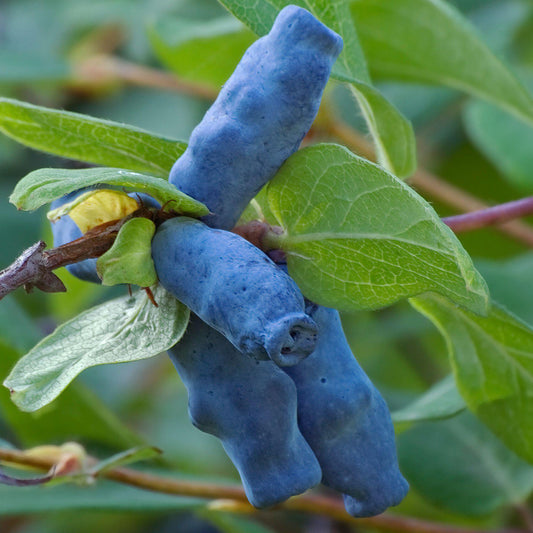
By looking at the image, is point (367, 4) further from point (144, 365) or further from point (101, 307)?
point (144, 365)

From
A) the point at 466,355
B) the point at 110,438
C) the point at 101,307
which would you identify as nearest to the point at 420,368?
the point at 110,438

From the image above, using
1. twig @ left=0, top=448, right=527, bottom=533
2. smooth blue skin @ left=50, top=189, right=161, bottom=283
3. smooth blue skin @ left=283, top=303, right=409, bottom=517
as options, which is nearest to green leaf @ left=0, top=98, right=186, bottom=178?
smooth blue skin @ left=50, top=189, right=161, bottom=283

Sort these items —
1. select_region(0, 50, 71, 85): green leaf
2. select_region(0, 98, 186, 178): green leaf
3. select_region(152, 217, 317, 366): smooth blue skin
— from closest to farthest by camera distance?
select_region(152, 217, 317, 366): smooth blue skin
select_region(0, 98, 186, 178): green leaf
select_region(0, 50, 71, 85): green leaf

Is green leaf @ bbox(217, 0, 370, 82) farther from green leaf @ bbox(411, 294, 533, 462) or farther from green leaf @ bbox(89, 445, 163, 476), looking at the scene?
green leaf @ bbox(89, 445, 163, 476)

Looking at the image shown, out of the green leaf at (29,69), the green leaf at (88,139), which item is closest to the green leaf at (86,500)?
the green leaf at (88,139)

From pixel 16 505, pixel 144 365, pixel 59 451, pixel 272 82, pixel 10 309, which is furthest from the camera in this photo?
pixel 144 365

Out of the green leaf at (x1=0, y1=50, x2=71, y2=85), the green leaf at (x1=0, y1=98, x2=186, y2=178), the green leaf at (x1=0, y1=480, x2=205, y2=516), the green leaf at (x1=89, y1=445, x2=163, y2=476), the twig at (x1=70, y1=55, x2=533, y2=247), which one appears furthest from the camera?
the green leaf at (x1=0, y1=50, x2=71, y2=85)

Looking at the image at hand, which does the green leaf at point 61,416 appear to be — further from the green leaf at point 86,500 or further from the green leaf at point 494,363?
the green leaf at point 494,363

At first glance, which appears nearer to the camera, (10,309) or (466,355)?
(466,355)
